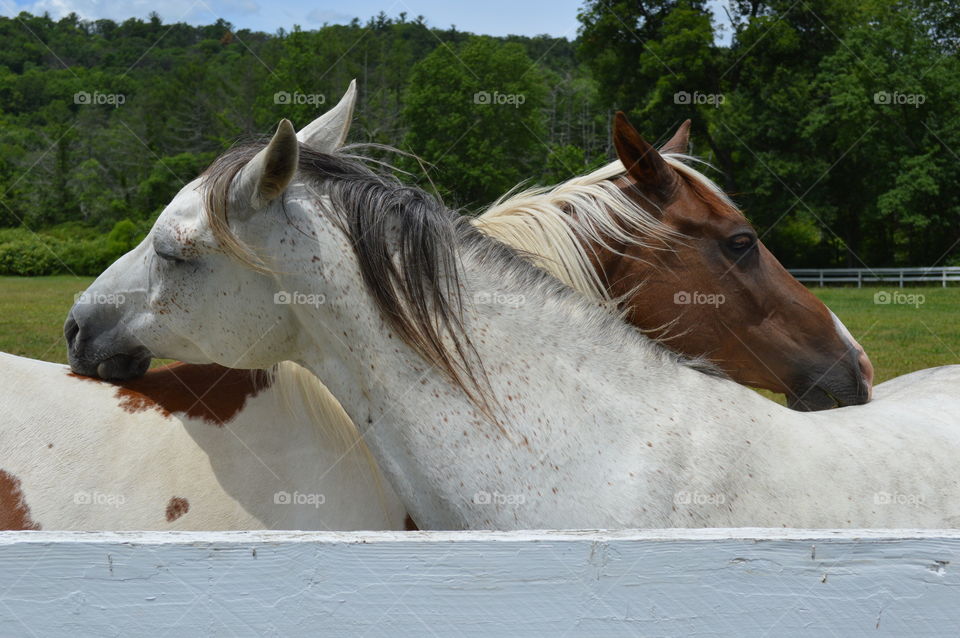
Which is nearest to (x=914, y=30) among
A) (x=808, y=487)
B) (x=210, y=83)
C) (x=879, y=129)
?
(x=879, y=129)

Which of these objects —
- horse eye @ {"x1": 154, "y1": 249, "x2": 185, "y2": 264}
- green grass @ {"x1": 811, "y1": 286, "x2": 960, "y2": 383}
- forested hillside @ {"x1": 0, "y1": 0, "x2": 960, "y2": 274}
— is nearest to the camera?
→ horse eye @ {"x1": 154, "y1": 249, "x2": 185, "y2": 264}

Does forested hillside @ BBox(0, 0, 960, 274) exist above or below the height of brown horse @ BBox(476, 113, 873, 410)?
above

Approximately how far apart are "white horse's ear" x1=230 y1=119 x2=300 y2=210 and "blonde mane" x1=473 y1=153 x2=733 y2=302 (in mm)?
797

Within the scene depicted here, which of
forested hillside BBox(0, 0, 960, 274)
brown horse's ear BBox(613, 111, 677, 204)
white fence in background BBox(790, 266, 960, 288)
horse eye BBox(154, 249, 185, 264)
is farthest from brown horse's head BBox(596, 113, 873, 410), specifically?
white fence in background BBox(790, 266, 960, 288)

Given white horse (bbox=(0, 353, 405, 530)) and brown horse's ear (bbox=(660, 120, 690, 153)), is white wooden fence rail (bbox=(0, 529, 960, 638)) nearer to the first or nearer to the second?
white horse (bbox=(0, 353, 405, 530))

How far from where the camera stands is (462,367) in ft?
7.07

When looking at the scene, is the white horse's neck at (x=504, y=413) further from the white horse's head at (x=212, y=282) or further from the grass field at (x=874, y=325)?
the grass field at (x=874, y=325)

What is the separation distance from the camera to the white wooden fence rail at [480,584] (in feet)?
4.39

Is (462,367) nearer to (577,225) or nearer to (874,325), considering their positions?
(577,225)

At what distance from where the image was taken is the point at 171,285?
2277mm

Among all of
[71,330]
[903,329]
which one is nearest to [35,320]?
[71,330]

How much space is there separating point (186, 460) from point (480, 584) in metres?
1.48

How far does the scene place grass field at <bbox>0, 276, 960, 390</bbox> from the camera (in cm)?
976

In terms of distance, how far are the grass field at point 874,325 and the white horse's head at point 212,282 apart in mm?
5504
